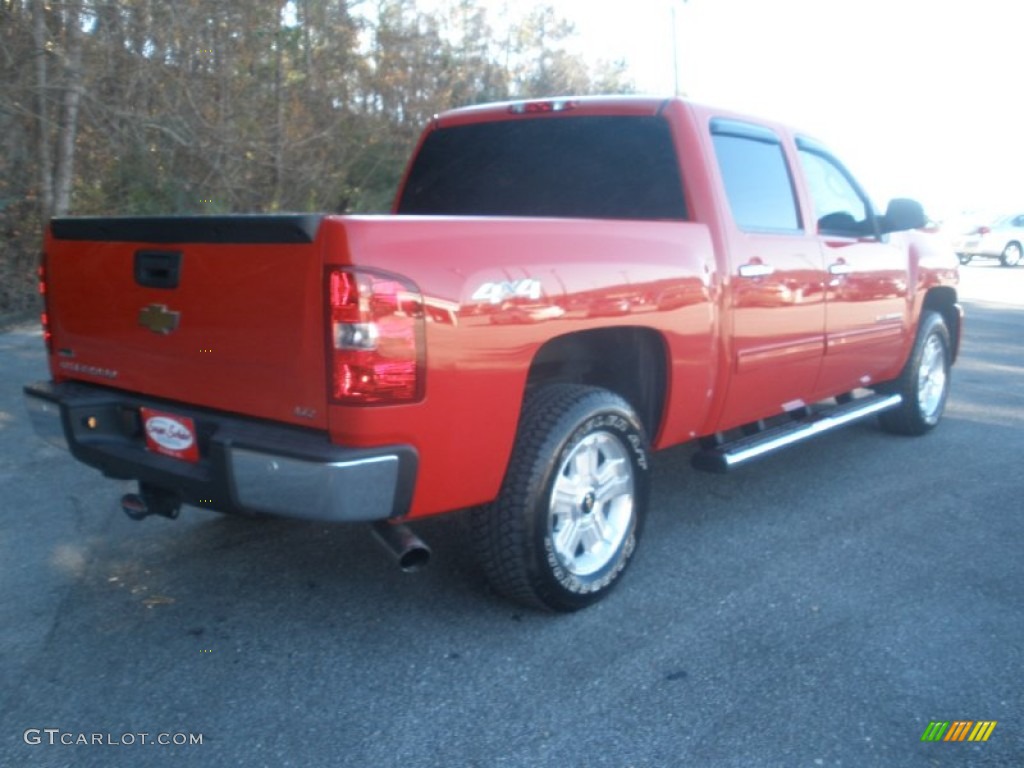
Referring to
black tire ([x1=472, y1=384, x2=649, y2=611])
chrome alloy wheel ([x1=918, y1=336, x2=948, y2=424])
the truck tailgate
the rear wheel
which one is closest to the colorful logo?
black tire ([x1=472, y1=384, x2=649, y2=611])

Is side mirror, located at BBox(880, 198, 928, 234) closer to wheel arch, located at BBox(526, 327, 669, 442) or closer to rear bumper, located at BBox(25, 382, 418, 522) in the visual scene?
wheel arch, located at BBox(526, 327, 669, 442)

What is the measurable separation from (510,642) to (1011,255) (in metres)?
27.9

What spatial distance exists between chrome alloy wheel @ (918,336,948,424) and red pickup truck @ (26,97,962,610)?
59.9 inches

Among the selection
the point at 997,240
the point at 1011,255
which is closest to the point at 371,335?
the point at 997,240

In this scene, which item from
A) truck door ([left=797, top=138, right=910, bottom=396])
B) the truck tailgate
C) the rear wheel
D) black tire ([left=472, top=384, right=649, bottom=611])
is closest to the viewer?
the truck tailgate

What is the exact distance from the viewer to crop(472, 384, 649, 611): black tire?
3.56 metres

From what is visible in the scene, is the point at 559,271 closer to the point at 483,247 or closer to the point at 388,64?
the point at 483,247

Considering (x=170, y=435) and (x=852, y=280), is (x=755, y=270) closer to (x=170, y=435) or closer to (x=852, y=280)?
(x=852, y=280)

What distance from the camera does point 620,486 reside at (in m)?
4.04

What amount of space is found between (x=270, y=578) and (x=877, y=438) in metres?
4.41

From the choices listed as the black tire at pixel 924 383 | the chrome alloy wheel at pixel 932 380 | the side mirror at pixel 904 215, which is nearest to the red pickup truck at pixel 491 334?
the side mirror at pixel 904 215

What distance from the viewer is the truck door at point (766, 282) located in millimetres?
4551

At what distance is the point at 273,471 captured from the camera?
304 centimetres

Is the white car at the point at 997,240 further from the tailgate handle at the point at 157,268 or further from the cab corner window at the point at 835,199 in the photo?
the tailgate handle at the point at 157,268
